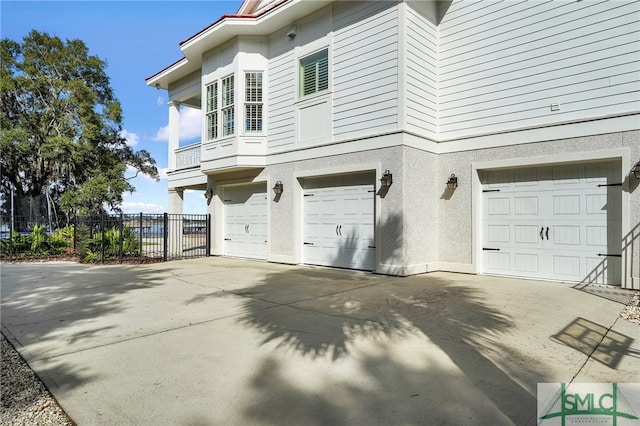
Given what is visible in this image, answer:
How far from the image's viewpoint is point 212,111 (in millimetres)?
11477

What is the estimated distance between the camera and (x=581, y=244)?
685 centimetres

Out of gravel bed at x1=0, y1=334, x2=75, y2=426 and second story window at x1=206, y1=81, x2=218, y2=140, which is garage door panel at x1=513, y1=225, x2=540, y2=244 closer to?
gravel bed at x1=0, y1=334, x2=75, y2=426

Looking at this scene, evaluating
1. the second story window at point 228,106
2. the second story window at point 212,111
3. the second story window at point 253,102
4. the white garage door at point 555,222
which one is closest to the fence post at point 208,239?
the second story window at point 212,111

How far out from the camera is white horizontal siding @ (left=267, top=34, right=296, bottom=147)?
9.88m

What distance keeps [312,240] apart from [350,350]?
6.17m

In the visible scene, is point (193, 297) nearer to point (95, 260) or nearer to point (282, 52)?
point (95, 260)

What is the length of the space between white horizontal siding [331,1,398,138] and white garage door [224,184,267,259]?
11.9ft

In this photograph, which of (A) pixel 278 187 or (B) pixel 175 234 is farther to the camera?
(B) pixel 175 234

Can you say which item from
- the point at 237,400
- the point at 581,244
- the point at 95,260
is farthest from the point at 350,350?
the point at 95,260

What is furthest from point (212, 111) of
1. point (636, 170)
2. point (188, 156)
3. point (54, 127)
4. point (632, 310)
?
point (54, 127)

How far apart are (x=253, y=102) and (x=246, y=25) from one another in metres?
2.08

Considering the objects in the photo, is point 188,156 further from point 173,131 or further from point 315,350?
point 315,350

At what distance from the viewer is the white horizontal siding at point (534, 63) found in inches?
256

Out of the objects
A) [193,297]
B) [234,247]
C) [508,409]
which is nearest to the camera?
[508,409]
